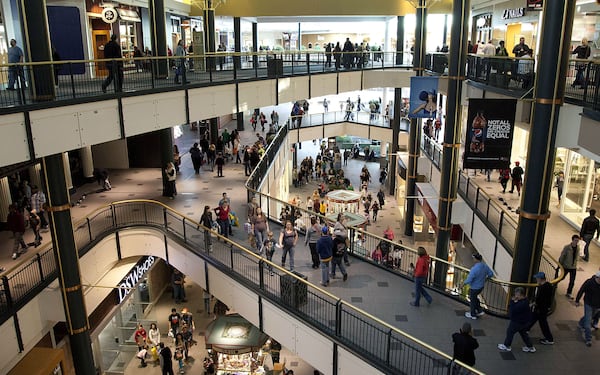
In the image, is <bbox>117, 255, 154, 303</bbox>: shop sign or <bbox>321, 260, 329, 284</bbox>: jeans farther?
<bbox>117, 255, 154, 303</bbox>: shop sign

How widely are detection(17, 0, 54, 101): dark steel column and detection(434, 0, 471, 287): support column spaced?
1213cm

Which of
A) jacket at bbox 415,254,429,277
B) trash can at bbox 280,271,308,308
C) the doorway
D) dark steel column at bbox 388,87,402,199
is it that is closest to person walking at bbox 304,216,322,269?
trash can at bbox 280,271,308,308

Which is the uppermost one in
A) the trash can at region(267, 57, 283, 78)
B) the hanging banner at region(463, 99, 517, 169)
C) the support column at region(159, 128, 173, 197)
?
the trash can at region(267, 57, 283, 78)

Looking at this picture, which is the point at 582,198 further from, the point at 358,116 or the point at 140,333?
the point at 358,116

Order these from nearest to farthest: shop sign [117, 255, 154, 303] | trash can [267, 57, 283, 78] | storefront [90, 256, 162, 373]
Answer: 1. storefront [90, 256, 162, 373]
2. shop sign [117, 255, 154, 303]
3. trash can [267, 57, 283, 78]

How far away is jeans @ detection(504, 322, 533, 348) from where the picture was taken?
983cm

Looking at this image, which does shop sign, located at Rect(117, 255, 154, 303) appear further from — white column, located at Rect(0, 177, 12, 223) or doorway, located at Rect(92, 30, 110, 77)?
doorway, located at Rect(92, 30, 110, 77)

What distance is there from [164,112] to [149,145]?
11400 millimetres

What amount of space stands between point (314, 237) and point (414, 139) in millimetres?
15410

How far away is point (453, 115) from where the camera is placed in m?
16.8

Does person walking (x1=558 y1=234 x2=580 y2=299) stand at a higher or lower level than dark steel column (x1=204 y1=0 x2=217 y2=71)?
lower

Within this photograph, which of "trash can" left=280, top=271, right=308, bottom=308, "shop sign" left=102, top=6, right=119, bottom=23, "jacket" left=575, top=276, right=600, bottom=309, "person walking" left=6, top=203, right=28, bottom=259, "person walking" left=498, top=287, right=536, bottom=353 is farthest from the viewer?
"shop sign" left=102, top=6, right=119, bottom=23

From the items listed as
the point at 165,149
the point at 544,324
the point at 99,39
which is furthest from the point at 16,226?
the point at 544,324

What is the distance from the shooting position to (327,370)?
11422mm
